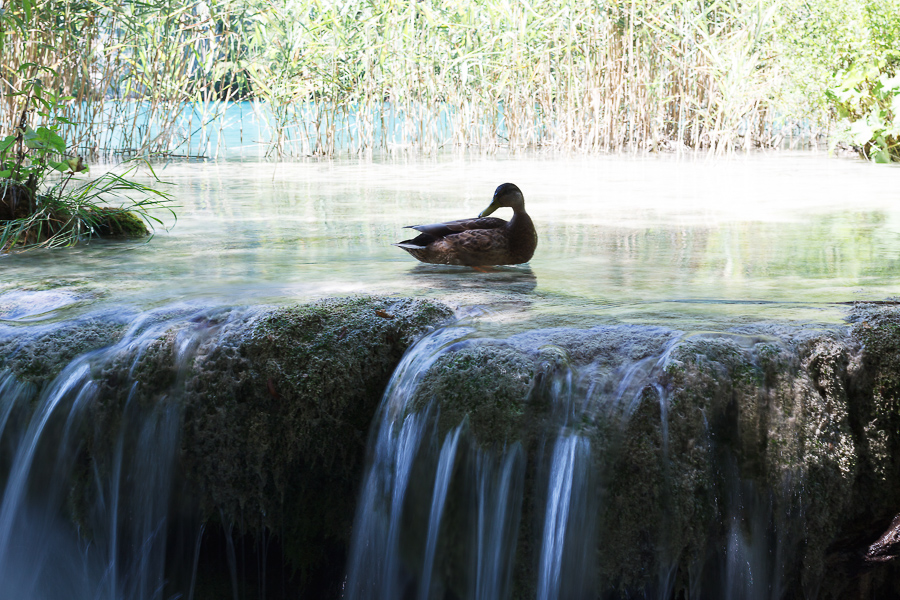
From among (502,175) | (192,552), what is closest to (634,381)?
(192,552)

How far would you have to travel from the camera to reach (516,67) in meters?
9.66

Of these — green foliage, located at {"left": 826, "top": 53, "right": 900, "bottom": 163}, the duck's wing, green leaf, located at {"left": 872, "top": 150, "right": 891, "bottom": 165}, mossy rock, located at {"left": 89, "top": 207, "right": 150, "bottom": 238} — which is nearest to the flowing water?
the duck's wing

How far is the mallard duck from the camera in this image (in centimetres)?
347

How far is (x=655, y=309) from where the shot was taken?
2.66 metres

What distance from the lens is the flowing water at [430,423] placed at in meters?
2.20

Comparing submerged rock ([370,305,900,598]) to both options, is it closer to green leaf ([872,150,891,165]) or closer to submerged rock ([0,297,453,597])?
submerged rock ([0,297,453,597])

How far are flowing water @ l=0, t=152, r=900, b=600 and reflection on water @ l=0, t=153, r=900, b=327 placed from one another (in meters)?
0.02

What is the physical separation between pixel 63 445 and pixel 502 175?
18.9 feet

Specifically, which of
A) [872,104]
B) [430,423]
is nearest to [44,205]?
[430,423]

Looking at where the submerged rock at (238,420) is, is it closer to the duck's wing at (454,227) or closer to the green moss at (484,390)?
the green moss at (484,390)

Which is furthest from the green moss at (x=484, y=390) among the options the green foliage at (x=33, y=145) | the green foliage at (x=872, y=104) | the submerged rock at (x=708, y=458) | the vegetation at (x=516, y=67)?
the green foliage at (x=872, y=104)

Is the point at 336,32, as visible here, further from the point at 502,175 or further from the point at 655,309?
the point at 655,309

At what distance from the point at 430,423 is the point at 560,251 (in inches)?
68.8

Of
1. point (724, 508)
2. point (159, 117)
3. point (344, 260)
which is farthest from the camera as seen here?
point (159, 117)
